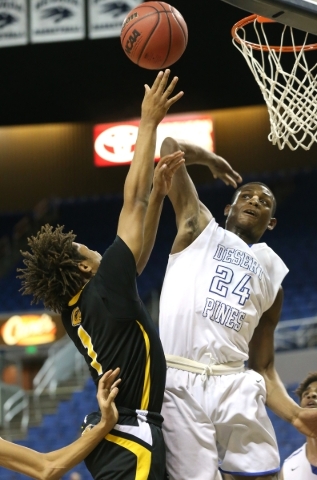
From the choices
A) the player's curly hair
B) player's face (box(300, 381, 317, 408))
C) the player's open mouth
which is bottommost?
player's face (box(300, 381, 317, 408))

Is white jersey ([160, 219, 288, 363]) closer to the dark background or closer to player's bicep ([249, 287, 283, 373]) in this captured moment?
player's bicep ([249, 287, 283, 373])

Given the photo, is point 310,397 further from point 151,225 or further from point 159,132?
point 159,132

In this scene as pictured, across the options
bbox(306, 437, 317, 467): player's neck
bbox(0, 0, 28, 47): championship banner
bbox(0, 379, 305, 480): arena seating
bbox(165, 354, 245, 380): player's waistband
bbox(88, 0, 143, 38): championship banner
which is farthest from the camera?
bbox(0, 0, 28, 47): championship banner

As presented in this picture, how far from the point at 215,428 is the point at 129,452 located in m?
0.57

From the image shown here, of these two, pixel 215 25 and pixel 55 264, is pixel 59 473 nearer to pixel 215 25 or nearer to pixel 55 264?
pixel 55 264

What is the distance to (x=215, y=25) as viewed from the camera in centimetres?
1199

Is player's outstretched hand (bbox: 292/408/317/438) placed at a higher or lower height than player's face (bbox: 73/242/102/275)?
lower

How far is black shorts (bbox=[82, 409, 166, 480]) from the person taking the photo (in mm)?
2947

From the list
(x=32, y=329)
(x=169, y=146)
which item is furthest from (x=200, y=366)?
(x=32, y=329)

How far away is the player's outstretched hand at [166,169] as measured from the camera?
3264 mm

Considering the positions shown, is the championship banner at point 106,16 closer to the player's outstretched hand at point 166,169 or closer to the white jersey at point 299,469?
the white jersey at point 299,469

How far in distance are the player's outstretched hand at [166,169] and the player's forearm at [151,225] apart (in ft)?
0.27

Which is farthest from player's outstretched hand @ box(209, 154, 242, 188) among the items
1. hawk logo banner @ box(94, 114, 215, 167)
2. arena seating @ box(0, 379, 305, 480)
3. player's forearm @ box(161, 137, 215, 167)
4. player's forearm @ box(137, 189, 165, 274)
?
hawk logo banner @ box(94, 114, 215, 167)

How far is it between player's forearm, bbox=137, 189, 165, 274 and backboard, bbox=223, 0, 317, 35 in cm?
86
